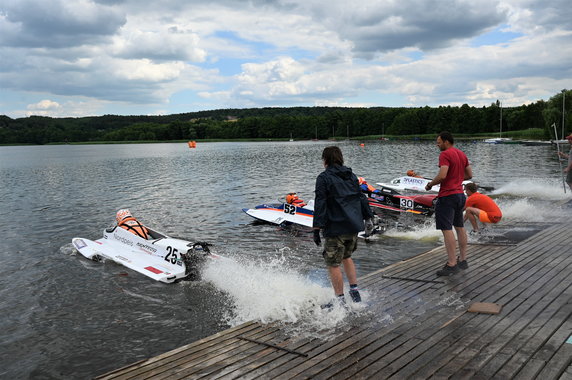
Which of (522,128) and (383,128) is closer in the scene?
(522,128)

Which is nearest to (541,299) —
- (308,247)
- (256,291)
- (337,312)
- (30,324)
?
(337,312)

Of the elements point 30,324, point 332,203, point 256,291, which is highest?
point 332,203

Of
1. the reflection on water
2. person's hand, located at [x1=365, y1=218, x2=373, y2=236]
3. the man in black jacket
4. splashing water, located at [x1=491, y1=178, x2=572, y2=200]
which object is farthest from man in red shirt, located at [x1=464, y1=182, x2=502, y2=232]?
splashing water, located at [x1=491, y1=178, x2=572, y2=200]

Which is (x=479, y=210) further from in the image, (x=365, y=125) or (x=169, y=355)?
(x=365, y=125)

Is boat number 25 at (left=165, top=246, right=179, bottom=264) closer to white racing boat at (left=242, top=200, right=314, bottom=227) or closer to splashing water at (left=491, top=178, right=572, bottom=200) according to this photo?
white racing boat at (left=242, top=200, right=314, bottom=227)

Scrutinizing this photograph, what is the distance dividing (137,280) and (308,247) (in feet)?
18.4

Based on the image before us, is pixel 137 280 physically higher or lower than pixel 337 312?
lower

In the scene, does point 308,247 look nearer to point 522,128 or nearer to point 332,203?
point 332,203

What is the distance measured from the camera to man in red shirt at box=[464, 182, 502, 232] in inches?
442

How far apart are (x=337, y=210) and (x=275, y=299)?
2009 mm

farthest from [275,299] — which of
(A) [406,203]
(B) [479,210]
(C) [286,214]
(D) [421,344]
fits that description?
(A) [406,203]

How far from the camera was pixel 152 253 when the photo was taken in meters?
12.3

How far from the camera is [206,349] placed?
5348 millimetres

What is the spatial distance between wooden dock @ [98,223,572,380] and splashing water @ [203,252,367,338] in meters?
0.30
